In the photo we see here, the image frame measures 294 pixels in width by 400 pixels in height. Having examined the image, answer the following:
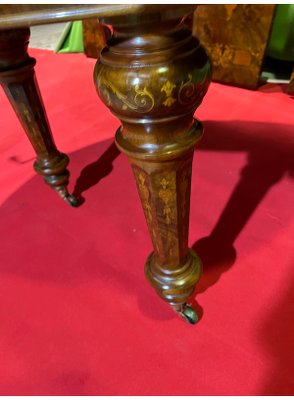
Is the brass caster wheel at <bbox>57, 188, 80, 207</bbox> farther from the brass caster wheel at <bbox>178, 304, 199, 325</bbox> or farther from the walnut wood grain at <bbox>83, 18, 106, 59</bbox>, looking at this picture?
the walnut wood grain at <bbox>83, 18, 106, 59</bbox>

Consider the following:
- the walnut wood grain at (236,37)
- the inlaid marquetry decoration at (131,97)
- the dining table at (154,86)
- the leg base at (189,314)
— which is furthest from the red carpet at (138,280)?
the inlaid marquetry decoration at (131,97)

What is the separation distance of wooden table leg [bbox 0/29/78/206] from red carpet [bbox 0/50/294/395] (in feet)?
0.44

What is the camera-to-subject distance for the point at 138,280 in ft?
2.70

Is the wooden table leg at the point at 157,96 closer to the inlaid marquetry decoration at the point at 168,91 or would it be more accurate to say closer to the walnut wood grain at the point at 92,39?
the inlaid marquetry decoration at the point at 168,91

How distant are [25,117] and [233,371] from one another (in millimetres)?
755

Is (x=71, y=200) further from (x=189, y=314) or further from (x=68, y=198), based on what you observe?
(x=189, y=314)

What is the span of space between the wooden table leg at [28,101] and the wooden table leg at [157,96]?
0.46 metres

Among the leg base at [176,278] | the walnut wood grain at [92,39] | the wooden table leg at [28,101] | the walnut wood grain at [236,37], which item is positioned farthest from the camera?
the walnut wood grain at [92,39]

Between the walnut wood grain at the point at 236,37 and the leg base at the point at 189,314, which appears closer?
the leg base at the point at 189,314

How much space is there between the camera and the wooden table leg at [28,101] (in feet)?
2.49

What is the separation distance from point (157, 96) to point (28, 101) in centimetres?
59

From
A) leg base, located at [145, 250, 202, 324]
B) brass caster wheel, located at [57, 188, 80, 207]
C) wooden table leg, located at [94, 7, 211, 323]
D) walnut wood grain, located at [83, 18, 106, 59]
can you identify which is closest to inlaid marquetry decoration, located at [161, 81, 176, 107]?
wooden table leg, located at [94, 7, 211, 323]

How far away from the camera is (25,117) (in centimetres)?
87

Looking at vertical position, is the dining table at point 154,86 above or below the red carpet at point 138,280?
above
